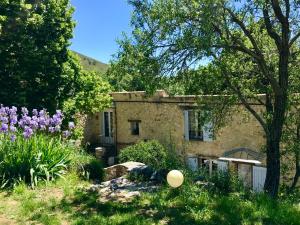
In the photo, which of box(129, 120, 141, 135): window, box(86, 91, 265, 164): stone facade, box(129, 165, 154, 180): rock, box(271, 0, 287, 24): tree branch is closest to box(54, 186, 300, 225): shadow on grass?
box(129, 165, 154, 180): rock

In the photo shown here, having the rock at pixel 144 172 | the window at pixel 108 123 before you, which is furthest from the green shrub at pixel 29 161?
the window at pixel 108 123

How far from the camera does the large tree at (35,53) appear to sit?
1501 centimetres

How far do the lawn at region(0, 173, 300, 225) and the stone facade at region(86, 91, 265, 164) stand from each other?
8.26m

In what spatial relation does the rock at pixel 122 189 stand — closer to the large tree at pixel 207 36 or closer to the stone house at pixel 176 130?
the large tree at pixel 207 36

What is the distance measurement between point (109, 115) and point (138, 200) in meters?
18.0

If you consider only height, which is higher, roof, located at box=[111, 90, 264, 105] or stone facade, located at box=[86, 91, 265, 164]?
roof, located at box=[111, 90, 264, 105]

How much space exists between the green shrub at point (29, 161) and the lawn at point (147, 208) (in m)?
0.54

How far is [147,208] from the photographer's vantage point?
621cm

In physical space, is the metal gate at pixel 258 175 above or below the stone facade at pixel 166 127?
below

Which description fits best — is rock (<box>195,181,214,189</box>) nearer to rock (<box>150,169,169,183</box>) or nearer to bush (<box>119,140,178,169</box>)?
rock (<box>150,169,169,183</box>)

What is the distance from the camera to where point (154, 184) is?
7.91 metres

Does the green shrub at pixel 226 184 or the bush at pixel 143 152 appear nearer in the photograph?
the green shrub at pixel 226 184

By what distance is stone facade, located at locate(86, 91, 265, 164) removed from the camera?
55.3ft

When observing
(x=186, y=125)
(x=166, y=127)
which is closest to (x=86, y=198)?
(x=186, y=125)
